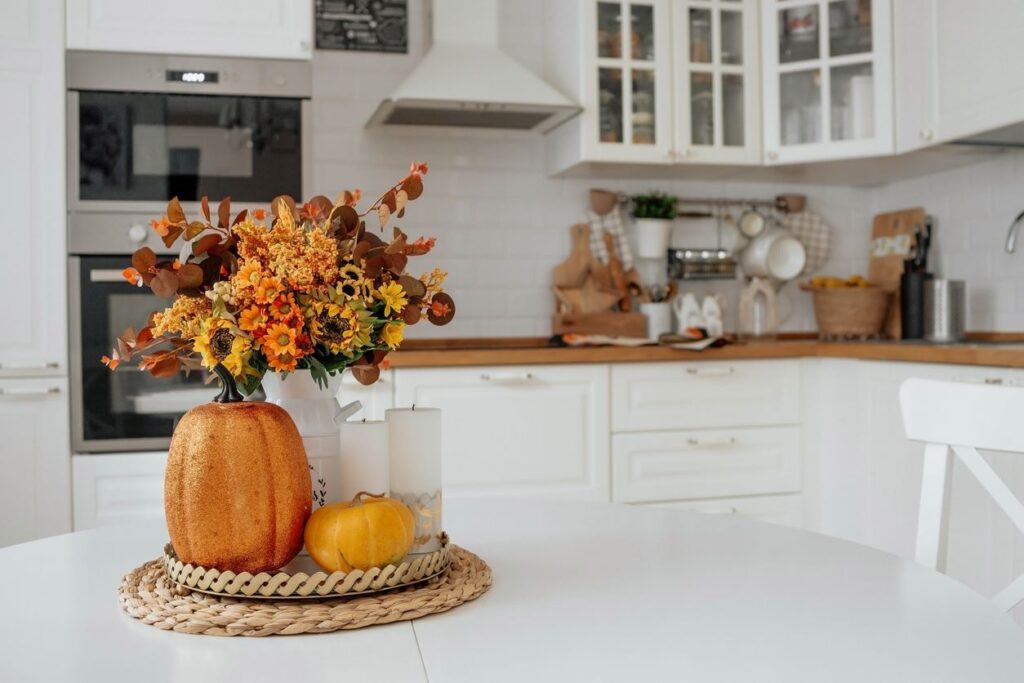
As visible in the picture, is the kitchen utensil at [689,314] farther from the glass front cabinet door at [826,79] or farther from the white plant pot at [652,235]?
the glass front cabinet door at [826,79]

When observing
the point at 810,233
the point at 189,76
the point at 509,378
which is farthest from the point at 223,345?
the point at 810,233

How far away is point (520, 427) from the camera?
307 cm

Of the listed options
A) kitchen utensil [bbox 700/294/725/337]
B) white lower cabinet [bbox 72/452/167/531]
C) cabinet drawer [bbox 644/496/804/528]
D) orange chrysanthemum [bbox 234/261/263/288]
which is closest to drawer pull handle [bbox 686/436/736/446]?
cabinet drawer [bbox 644/496/804/528]

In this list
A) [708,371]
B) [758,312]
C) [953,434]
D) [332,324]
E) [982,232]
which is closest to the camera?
[332,324]

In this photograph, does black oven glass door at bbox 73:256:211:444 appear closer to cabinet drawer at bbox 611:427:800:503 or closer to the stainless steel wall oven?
the stainless steel wall oven

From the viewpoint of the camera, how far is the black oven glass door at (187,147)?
2996mm

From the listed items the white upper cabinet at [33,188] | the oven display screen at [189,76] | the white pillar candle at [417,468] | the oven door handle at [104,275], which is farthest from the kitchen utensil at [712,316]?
the white pillar candle at [417,468]

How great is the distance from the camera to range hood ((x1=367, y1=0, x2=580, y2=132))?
3.25m

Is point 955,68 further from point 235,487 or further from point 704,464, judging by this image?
point 235,487

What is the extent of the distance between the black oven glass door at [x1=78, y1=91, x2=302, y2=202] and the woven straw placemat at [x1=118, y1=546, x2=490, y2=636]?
7.23ft

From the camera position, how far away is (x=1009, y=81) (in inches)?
111

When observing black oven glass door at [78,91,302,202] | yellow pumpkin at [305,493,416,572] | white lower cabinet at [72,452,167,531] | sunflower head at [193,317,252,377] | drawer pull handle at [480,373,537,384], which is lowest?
white lower cabinet at [72,452,167,531]

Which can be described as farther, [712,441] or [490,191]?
[490,191]

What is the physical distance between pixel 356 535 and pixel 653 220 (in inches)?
114
